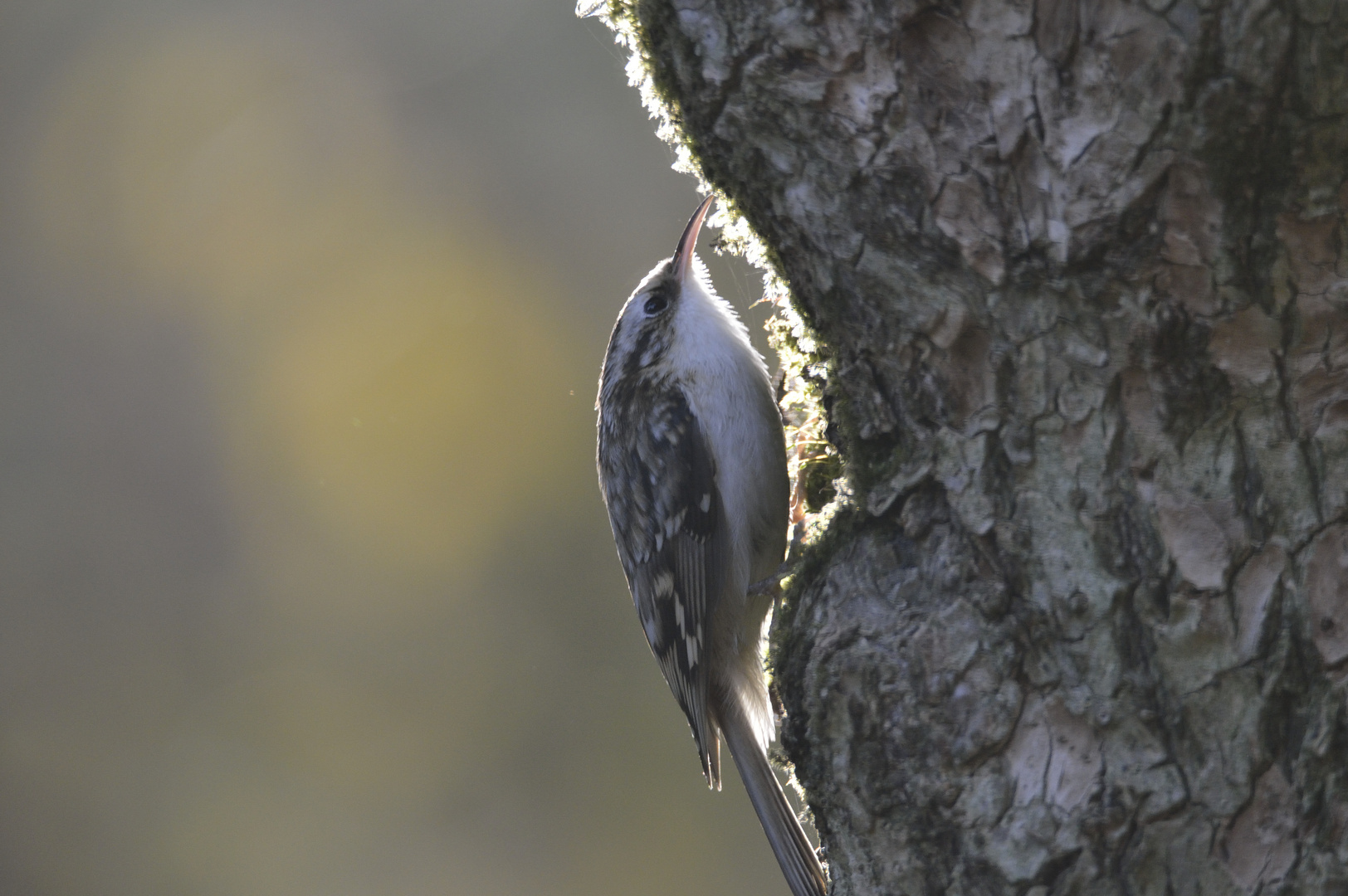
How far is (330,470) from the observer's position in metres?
5.95

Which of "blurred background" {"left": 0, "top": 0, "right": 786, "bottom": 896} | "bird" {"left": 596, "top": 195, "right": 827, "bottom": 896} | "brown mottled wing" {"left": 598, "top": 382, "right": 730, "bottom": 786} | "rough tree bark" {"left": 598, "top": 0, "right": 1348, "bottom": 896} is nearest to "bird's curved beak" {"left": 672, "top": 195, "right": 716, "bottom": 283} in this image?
"bird" {"left": 596, "top": 195, "right": 827, "bottom": 896}

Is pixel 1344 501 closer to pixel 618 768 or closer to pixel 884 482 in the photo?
pixel 884 482

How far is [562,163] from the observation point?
598 centimetres

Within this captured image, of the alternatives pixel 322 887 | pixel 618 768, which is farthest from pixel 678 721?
pixel 322 887

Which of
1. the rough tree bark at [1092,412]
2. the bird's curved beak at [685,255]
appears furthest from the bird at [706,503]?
the rough tree bark at [1092,412]

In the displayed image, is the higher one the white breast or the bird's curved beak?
the bird's curved beak

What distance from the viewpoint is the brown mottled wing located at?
2332 millimetres

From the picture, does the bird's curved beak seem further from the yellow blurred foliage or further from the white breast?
the yellow blurred foliage

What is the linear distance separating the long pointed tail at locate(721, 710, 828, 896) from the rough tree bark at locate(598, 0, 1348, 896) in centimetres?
76

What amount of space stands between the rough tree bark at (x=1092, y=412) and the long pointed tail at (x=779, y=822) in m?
0.76

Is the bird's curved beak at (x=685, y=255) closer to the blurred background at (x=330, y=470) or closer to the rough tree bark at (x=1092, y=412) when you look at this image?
the rough tree bark at (x=1092, y=412)

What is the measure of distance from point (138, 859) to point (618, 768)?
2.61 m

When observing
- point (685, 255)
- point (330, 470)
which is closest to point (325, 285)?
point (330, 470)

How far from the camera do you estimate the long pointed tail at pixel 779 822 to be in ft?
6.94
